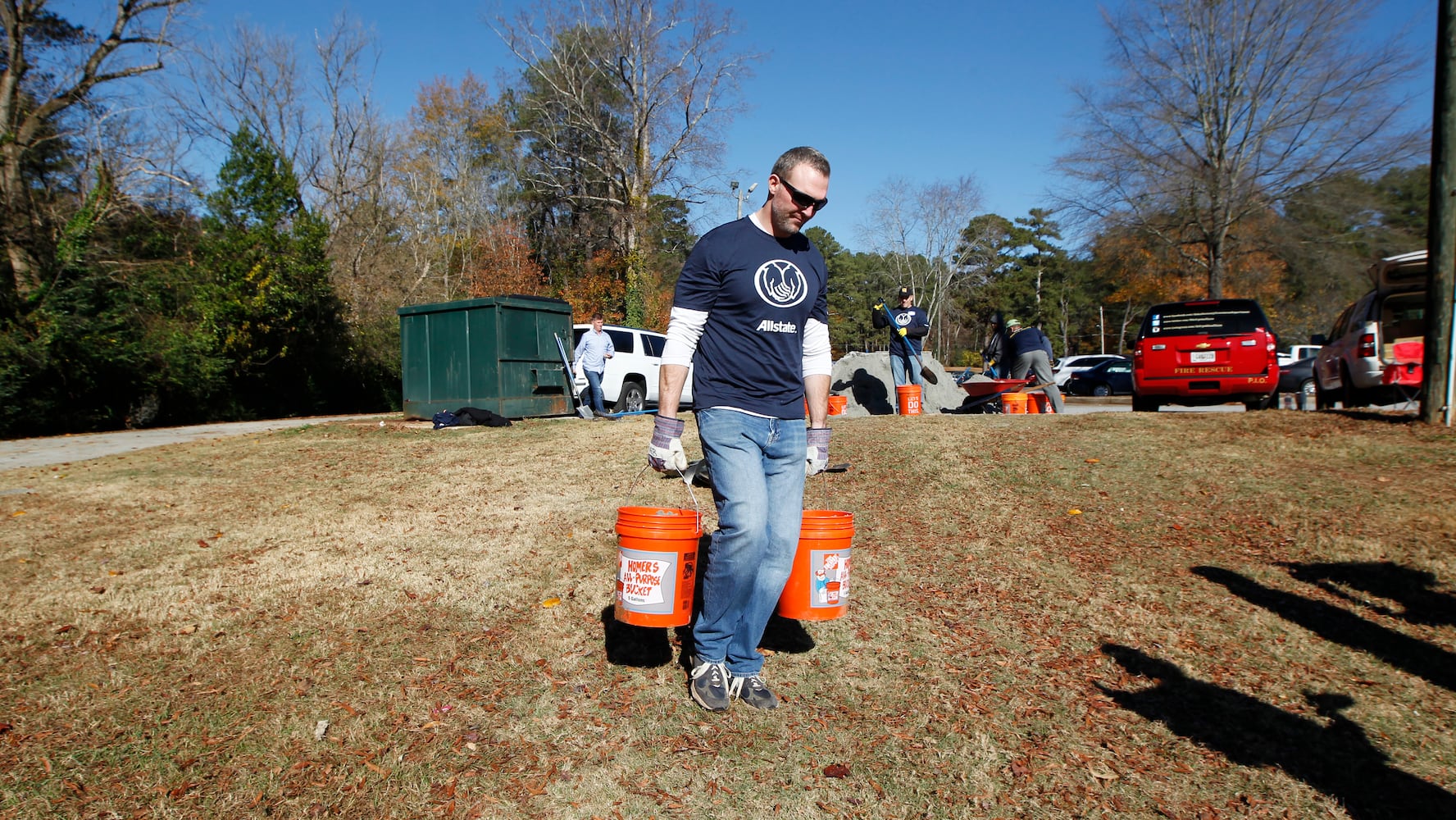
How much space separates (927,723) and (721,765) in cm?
91

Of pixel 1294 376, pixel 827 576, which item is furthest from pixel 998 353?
pixel 1294 376

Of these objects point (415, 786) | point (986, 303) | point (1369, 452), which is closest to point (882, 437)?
point (1369, 452)

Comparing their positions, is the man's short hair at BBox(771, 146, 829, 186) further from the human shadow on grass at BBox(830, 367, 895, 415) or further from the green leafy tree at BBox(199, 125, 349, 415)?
the green leafy tree at BBox(199, 125, 349, 415)

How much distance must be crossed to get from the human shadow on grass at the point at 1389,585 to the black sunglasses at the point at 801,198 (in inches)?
151

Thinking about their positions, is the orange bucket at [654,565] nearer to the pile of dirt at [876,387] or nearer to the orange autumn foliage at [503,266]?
the pile of dirt at [876,387]

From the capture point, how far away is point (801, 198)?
3252 mm

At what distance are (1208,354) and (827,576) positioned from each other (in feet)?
33.1

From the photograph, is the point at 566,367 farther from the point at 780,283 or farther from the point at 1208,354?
the point at 780,283

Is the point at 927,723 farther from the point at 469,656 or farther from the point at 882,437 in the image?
the point at 882,437

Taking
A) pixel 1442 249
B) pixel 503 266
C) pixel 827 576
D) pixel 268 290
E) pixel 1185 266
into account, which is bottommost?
pixel 827 576

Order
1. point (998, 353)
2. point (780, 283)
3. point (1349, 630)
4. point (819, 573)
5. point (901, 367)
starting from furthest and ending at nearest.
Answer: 1. point (998, 353)
2. point (901, 367)
3. point (1349, 630)
4. point (819, 573)
5. point (780, 283)

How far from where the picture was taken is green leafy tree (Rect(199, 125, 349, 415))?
1914 cm

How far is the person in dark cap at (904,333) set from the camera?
41.6ft

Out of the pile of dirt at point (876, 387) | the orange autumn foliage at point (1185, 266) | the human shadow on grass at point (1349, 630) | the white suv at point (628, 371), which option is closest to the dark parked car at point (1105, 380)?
the orange autumn foliage at point (1185, 266)
